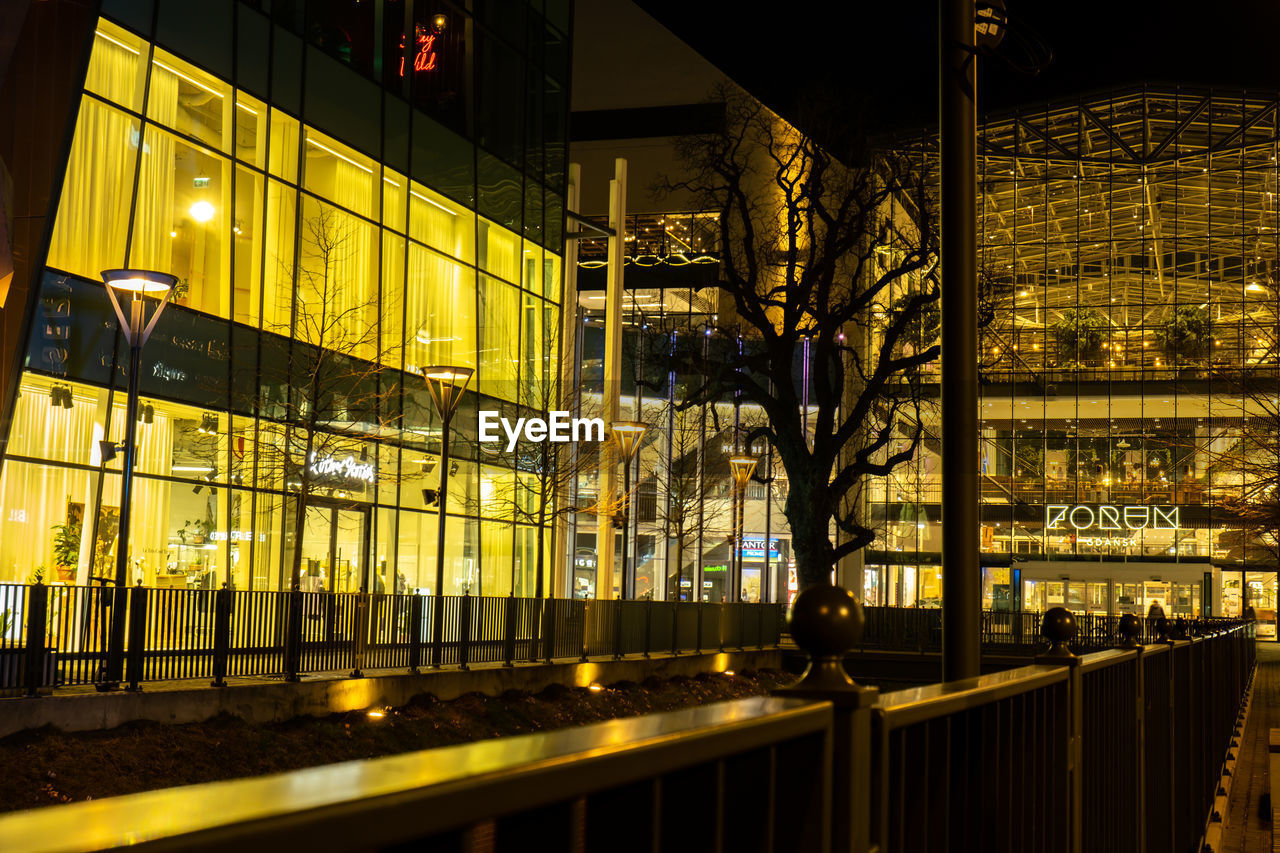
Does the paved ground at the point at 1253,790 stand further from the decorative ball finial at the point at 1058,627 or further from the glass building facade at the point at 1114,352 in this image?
the glass building facade at the point at 1114,352

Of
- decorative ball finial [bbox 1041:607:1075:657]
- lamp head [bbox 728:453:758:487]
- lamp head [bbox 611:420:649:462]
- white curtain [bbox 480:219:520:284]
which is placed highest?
white curtain [bbox 480:219:520:284]

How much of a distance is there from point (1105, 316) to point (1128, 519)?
888 centimetres

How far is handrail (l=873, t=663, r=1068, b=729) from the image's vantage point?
3.19 meters

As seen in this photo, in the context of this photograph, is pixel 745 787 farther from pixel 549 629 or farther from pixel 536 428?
pixel 536 428

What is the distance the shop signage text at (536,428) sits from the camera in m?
36.3

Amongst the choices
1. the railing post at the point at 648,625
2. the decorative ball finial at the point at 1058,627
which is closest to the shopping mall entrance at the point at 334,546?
the railing post at the point at 648,625

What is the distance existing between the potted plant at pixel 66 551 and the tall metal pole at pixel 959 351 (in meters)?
18.6

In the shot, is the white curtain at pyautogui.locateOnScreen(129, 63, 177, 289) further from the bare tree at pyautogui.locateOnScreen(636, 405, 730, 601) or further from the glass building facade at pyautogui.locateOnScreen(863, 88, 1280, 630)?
the glass building facade at pyautogui.locateOnScreen(863, 88, 1280, 630)

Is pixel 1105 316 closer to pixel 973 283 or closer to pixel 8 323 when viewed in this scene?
pixel 8 323

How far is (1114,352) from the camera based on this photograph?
61.5 meters

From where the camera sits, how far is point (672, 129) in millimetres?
57781

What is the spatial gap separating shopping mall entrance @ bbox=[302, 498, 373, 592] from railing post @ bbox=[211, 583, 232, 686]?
425 inches

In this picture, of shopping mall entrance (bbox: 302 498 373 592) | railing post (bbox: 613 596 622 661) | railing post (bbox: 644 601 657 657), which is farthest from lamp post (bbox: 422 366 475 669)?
railing post (bbox: 644 601 657 657)

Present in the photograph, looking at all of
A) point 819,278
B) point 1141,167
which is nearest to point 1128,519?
point 1141,167
